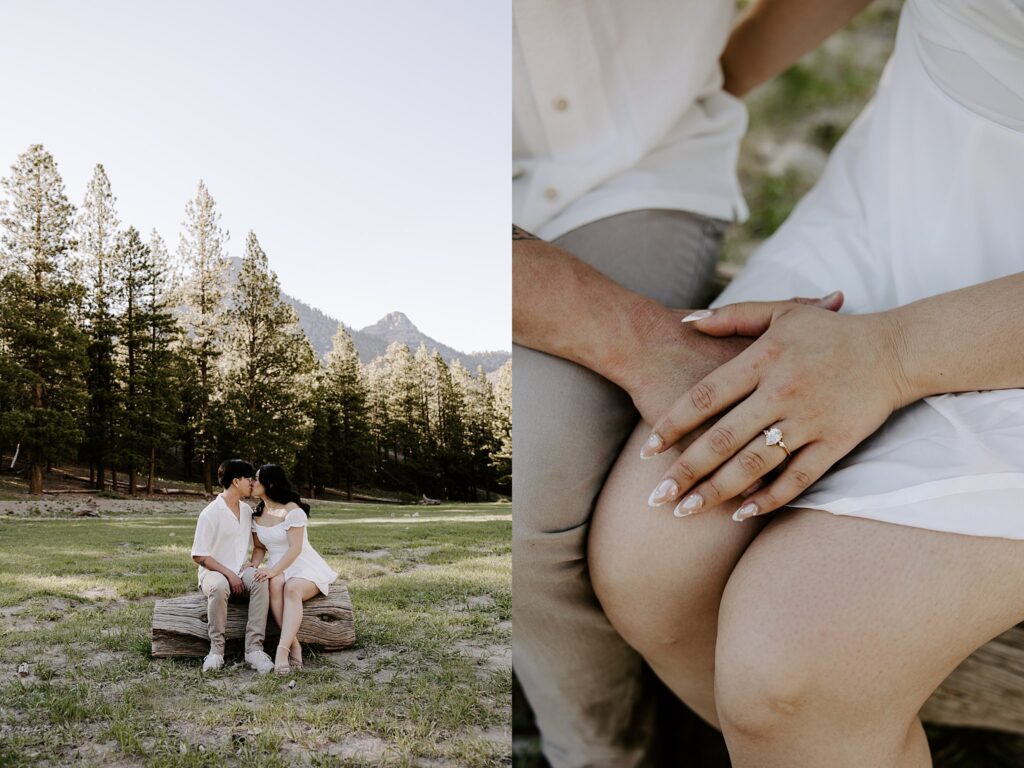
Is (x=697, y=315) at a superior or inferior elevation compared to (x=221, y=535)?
superior

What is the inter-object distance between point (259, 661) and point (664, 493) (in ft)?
3.19

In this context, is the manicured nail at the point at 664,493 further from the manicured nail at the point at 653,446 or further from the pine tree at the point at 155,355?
the pine tree at the point at 155,355

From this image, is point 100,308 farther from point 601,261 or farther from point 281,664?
point 601,261

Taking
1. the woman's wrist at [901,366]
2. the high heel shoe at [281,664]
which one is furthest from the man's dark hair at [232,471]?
the woman's wrist at [901,366]

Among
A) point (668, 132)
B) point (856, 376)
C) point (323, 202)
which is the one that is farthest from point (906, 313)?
point (323, 202)

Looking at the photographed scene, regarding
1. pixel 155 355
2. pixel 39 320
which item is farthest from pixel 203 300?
pixel 39 320

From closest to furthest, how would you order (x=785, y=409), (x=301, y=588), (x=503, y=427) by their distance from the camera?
(x=785, y=409) < (x=301, y=588) < (x=503, y=427)

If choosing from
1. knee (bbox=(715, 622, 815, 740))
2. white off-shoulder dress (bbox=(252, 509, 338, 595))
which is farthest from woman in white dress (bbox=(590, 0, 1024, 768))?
white off-shoulder dress (bbox=(252, 509, 338, 595))

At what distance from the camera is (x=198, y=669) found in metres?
1.46

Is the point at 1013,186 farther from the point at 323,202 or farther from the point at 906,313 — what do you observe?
the point at 323,202

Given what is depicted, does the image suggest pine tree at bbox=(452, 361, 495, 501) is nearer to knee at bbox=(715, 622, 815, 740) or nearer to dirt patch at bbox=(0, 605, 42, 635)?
dirt patch at bbox=(0, 605, 42, 635)

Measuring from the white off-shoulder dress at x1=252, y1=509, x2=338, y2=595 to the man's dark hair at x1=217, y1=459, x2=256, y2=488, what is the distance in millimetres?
98

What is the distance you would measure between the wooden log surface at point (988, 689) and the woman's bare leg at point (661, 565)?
1.28 feet

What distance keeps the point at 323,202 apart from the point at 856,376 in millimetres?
1253
